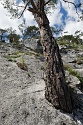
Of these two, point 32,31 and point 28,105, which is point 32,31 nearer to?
point 32,31

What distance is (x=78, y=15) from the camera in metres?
14.4

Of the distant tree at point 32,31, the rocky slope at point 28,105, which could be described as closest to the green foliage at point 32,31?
the distant tree at point 32,31

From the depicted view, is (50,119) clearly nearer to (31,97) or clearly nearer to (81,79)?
(31,97)

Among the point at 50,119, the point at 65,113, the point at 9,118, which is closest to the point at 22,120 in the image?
the point at 9,118

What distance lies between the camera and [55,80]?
10.1 m

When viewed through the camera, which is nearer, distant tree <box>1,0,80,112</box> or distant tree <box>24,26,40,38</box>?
distant tree <box>1,0,80,112</box>

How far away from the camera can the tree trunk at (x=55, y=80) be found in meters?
9.88

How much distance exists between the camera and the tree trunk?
9875 mm

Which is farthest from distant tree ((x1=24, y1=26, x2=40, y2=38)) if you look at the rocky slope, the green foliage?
the rocky slope

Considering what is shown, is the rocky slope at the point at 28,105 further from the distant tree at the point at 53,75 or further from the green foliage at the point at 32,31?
the green foliage at the point at 32,31

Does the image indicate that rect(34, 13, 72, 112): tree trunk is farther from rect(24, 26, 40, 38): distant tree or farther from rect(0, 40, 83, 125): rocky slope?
rect(24, 26, 40, 38): distant tree

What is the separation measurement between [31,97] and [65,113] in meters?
2.05

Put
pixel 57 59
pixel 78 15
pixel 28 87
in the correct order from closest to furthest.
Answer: pixel 57 59 → pixel 28 87 → pixel 78 15

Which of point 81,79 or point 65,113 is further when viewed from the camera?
point 81,79
